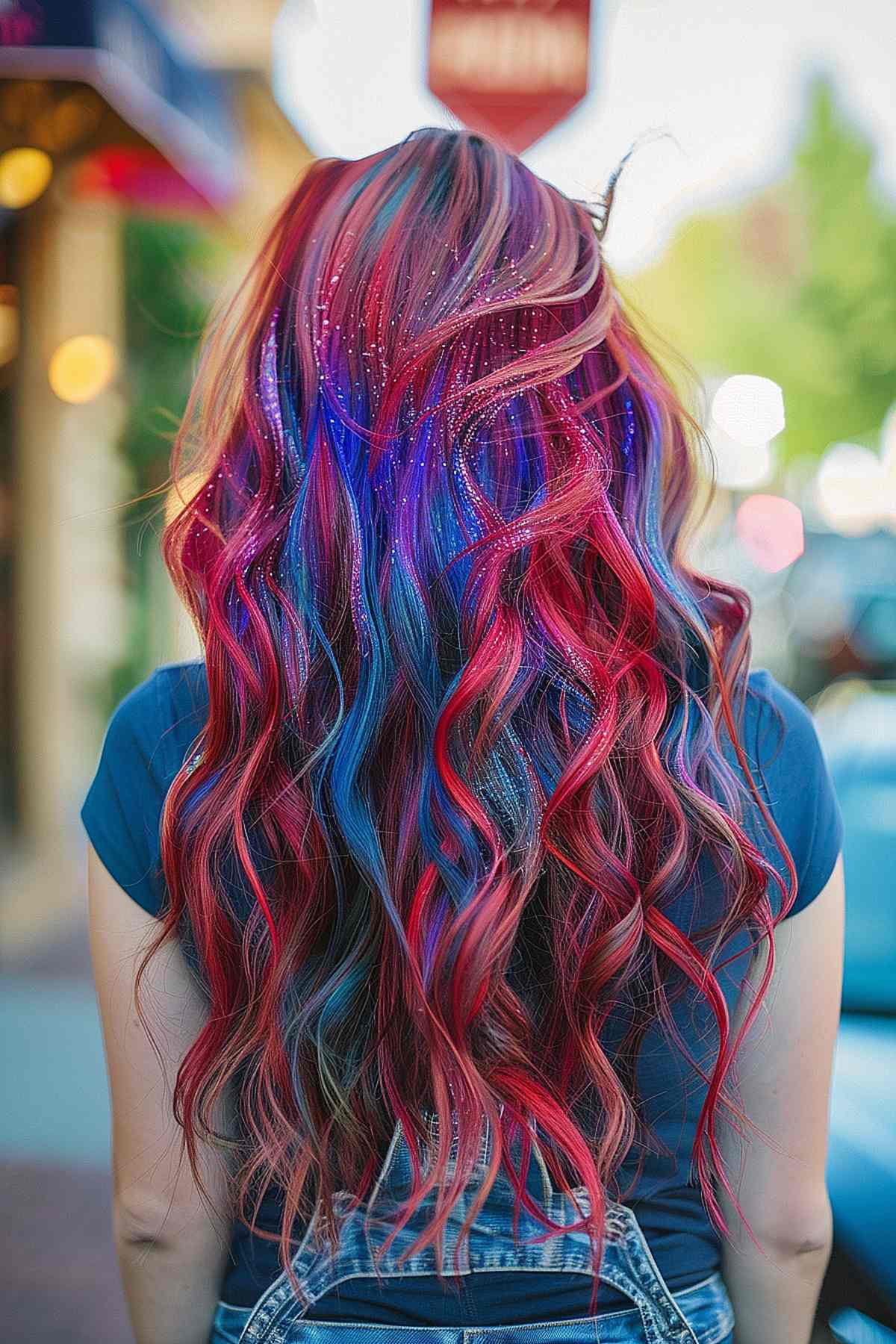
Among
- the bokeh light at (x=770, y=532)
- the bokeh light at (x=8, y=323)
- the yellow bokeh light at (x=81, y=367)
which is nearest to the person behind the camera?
the bokeh light at (x=8, y=323)

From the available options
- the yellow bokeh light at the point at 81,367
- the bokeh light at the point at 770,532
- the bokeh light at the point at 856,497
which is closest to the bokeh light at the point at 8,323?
the yellow bokeh light at the point at 81,367

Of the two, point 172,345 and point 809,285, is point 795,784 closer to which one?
point 172,345

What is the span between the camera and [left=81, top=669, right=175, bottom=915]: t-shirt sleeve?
3.57 ft

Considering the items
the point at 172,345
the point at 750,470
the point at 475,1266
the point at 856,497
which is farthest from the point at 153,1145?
the point at 856,497

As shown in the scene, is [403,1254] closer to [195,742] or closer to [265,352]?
[195,742]

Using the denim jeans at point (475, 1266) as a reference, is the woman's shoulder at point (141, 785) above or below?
above

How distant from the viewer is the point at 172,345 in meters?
6.01

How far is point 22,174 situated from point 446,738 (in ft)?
15.2

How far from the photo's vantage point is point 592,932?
1.02 meters

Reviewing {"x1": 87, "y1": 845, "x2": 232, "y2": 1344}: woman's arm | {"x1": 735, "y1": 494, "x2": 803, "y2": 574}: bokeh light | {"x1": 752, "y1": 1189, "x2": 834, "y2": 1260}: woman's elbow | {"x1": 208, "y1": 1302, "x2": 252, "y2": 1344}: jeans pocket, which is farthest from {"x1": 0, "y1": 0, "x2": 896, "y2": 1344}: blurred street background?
{"x1": 735, "y1": 494, "x2": 803, "y2": 574}: bokeh light

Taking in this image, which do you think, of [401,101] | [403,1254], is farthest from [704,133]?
[403,1254]

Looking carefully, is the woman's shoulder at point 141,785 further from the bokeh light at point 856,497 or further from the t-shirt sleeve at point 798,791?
the bokeh light at point 856,497

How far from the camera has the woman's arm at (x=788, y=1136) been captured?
1.12 metres

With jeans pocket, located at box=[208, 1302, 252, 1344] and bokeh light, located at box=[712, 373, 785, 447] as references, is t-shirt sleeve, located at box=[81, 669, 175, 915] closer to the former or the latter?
jeans pocket, located at box=[208, 1302, 252, 1344]
